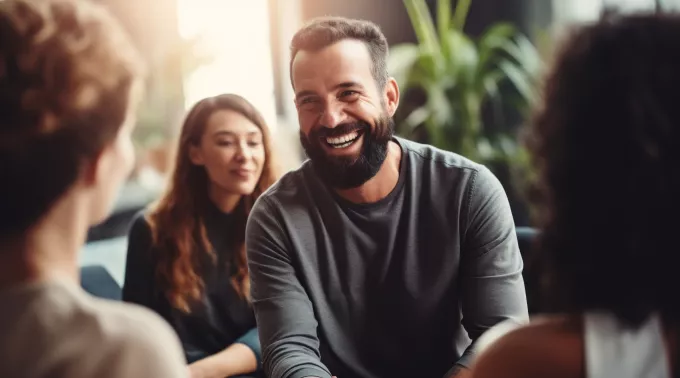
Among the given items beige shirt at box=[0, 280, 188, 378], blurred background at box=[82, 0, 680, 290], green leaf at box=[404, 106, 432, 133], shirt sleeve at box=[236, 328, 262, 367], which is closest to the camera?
beige shirt at box=[0, 280, 188, 378]

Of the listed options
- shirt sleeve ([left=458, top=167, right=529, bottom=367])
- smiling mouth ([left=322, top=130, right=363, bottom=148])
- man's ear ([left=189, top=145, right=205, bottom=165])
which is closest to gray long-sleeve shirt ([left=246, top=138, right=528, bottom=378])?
shirt sleeve ([left=458, top=167, right=529, bottom=367])

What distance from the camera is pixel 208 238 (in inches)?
62.7

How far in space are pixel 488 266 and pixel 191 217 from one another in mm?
Result: 689

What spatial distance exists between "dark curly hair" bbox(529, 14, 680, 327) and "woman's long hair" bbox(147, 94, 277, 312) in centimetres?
95

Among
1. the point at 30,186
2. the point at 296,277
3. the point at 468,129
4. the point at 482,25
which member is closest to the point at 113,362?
the point at 30,186

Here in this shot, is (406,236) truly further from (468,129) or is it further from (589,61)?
(468,129)

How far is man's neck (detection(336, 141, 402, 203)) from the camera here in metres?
1.34

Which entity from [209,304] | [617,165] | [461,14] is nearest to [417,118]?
[461,14]

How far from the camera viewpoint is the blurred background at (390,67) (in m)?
2.62

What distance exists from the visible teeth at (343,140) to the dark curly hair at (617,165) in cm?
66

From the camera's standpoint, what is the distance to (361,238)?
131 centimetres

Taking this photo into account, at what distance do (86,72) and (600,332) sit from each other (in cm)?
52

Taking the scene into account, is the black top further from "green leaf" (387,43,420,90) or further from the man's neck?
"green leaf" (387,43,420,90)

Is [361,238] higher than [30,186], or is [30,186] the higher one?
[30,186]
